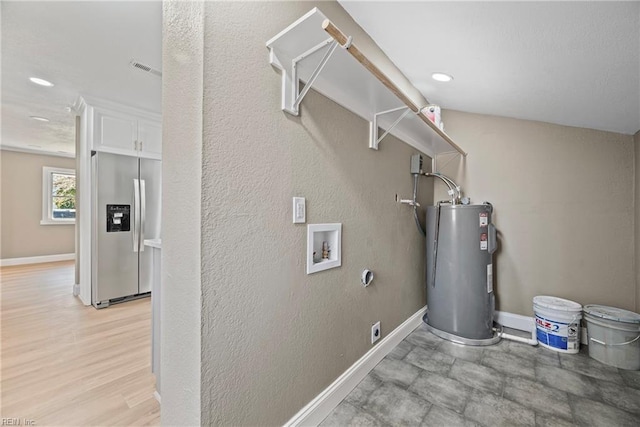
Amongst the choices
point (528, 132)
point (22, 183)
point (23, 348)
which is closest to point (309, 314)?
point (23, 348)

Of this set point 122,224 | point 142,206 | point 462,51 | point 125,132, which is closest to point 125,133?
point 125,132

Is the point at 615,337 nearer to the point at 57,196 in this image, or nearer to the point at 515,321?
the point at 515,321

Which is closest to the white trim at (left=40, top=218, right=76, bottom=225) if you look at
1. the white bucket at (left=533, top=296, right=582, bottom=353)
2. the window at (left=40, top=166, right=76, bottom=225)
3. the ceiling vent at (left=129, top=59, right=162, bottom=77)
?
the window at (left=40, top=166, right=76, bottom=225)

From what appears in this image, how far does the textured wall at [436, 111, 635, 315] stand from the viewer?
2.16 metres

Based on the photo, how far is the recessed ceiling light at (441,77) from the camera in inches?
77.2

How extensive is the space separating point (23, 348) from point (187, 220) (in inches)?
95.1

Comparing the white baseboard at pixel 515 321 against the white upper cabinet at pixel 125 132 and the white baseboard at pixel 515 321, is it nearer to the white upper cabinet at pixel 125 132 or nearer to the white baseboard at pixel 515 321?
the white baseboard at pixel 515 321

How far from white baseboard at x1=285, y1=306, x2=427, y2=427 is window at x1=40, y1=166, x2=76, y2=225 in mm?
6796

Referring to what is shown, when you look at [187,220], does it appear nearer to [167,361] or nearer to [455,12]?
[167,361]

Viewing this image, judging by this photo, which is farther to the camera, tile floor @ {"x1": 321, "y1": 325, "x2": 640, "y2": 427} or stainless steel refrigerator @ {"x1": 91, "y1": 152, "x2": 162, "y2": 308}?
stainless steel refrigerator @ {"x1": 91, "y1": 152, "x2": 162, "y2": 308}

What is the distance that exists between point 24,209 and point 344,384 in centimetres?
710

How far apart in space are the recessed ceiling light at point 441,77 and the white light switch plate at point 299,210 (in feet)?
5.05

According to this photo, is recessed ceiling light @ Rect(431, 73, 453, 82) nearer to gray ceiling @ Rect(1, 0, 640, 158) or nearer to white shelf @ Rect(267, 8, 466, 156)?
gray ceiling @ Rect(1, 0, 640, 158)

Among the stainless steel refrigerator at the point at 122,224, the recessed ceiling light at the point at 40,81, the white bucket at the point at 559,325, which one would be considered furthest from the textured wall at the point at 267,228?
the recessed ceiling light at the point at 40,81
